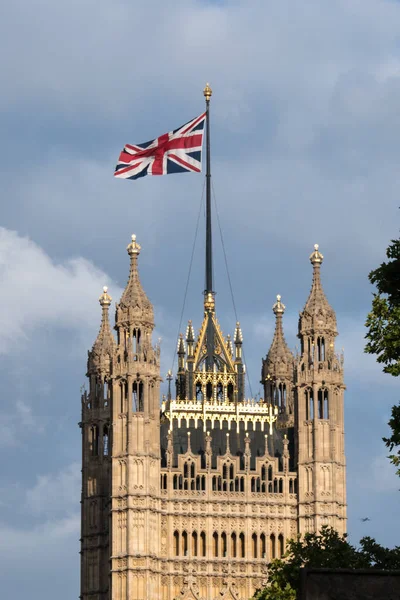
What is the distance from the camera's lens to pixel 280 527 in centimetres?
12231

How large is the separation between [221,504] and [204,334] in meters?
12.2

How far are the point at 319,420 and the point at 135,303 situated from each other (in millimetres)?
13536

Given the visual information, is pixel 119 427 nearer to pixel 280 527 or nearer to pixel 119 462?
pixel 119 462

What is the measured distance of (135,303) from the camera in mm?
124625

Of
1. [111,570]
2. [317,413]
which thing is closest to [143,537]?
[111,570]

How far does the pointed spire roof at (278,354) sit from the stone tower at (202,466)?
4.90 meters

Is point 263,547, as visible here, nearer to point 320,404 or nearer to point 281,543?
point 281,543

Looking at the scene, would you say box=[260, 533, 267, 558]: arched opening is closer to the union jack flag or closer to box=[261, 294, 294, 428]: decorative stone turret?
box=[261, 294, 294, 428]: decorative stone turret

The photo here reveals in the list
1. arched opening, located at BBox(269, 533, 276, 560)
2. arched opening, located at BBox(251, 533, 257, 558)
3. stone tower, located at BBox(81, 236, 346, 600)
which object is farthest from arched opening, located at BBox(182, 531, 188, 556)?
arched opening, located at BBox(269, 533, 276, 560)

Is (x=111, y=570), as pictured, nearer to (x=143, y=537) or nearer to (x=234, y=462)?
(x=143, y=537)

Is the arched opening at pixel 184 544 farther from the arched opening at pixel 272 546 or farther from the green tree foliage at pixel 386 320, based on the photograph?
the green tree foliage at pixel 386 320

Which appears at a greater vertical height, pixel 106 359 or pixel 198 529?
pixel 106 359

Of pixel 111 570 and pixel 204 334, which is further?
pixel 204 334

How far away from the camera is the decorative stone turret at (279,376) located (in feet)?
434
